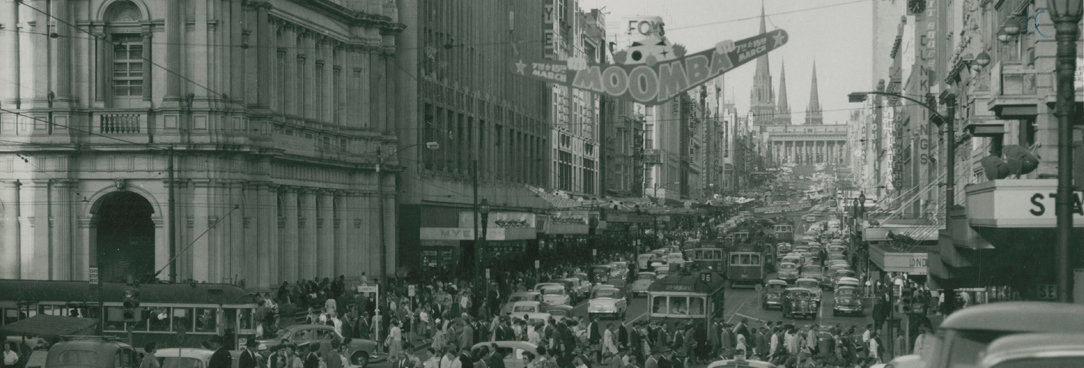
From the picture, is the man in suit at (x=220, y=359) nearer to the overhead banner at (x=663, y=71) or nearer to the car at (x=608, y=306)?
the overhead banner at (x=663, y=71)

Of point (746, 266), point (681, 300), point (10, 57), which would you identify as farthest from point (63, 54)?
point (746, 266)

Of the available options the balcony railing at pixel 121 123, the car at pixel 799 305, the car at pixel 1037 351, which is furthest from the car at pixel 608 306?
the car at pixel 1037 351

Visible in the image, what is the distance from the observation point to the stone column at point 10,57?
1811 inches

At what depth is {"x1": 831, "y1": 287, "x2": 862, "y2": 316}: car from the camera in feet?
177

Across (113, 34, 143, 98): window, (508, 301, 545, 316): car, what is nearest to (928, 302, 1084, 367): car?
(508, 301, 545, 316): car

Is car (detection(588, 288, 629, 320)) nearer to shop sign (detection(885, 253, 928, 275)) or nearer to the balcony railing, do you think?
shop sign (detection(885, 253, 928, 275))

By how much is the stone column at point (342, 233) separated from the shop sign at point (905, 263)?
30685 mm

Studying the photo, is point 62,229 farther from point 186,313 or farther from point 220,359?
point 220,359

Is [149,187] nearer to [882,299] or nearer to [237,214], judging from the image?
[237,214]

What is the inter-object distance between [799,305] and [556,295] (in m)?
9.10

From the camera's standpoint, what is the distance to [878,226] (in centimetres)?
4566

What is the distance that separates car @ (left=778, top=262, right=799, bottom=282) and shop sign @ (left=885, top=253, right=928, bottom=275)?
3382 cm

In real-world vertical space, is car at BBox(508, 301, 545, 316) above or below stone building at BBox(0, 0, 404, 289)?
below

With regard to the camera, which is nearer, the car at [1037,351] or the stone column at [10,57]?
the car at [1037,351]
